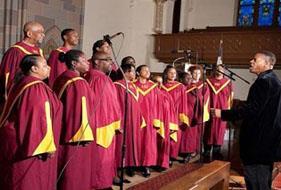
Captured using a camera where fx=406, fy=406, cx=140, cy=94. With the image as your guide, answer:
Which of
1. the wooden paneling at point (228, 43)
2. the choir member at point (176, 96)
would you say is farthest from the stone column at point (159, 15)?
the choir member at point (176, 96)

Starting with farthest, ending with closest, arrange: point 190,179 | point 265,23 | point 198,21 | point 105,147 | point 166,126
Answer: point 198,21 → point 265,23 → point 166,126 → point 105,147 → point 190,179

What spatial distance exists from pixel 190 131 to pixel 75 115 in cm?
352

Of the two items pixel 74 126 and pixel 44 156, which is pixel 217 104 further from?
pixel 44 156

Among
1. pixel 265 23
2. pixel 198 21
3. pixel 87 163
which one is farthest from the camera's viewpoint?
pixel 198 21

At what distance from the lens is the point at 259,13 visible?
43.5 feet

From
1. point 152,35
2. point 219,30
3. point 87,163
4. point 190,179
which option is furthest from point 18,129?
point 152,35

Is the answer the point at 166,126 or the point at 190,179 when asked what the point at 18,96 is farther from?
the point at 166,126

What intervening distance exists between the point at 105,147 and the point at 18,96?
1431mm

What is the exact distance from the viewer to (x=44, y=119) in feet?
10.5

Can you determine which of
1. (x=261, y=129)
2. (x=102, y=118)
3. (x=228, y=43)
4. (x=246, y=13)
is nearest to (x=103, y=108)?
(x=102, y=118)

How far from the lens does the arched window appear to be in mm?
12802

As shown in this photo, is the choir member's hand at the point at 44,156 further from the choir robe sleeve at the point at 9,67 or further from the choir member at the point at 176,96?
the choir member at the point at 176,96

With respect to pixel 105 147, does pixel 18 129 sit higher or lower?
higher

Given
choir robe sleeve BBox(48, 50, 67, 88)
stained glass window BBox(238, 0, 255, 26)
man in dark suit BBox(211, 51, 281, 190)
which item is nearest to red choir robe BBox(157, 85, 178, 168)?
choir robe sleeve BBox(48, 50, 67, 88)
